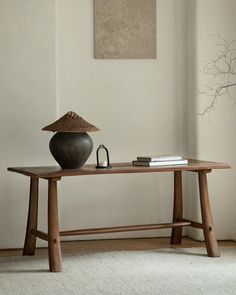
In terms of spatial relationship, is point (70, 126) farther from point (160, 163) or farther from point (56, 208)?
point (160, 163)

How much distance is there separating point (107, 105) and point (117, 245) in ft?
3.80

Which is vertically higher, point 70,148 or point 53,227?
point 70,148

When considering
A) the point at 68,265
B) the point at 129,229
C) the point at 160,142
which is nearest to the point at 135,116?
the point at 160,142

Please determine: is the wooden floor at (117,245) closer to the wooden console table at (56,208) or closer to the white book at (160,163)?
the wooden console table at (56,208)

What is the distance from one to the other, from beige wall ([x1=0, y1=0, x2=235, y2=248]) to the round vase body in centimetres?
63

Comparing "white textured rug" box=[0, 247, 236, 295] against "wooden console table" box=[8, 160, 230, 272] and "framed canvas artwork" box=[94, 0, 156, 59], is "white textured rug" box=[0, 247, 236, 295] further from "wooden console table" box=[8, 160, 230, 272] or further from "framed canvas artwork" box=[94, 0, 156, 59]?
"framed canvas artwork" box=[94, 0, 156, 59]

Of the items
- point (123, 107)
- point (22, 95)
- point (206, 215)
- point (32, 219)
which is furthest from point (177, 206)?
point (22, 95)

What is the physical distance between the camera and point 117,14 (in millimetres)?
5691

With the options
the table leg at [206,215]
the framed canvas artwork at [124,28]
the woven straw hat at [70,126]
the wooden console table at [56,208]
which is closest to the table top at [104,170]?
the wooden console table at [56,208]

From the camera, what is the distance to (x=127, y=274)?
4402 mm

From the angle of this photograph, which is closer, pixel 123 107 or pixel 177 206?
pixel 177 206

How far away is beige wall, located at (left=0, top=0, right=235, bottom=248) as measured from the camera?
5.36 m

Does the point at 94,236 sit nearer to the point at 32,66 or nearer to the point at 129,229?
the point at 129,229

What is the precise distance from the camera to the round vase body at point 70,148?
477 centimetres
